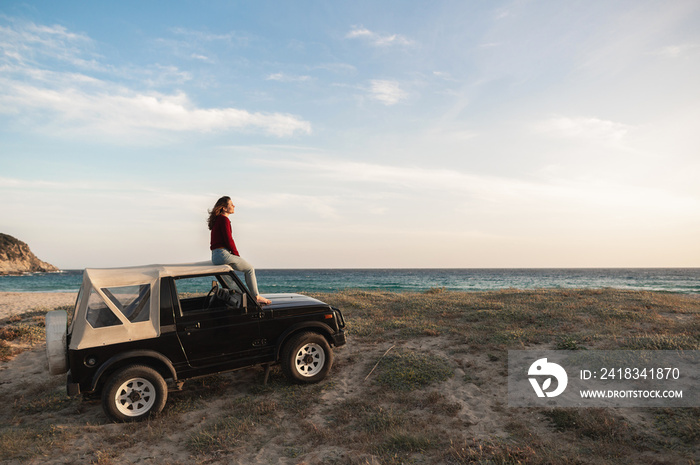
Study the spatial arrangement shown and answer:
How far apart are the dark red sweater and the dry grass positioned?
285 cm

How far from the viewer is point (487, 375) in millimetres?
7539

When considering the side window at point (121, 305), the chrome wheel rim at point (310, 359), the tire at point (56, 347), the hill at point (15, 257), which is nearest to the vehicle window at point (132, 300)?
the side window at point (121, 305)

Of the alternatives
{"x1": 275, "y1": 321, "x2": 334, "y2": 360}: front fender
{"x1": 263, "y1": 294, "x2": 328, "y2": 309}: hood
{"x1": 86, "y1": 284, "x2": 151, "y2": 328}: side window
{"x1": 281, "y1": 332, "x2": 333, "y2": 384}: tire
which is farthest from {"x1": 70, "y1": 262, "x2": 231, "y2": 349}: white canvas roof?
{"x1": 281, "y1": 332, "x2": 333, "y2": 384}: tire

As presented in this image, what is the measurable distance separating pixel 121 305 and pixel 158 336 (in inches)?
30.7

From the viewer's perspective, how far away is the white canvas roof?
5.68 m

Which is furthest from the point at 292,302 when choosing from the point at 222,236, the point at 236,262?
the point at 222,236

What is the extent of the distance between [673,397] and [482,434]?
11.4 ft

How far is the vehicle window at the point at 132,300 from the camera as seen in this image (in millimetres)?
5977

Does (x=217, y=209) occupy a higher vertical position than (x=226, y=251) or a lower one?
higher

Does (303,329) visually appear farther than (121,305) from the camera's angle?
Yes

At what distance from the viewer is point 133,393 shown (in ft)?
19.5

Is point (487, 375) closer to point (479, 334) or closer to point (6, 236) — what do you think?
point (479, 334)

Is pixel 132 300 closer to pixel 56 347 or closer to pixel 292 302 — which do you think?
pixel 56 347

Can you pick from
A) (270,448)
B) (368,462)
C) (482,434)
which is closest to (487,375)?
(482,434)
